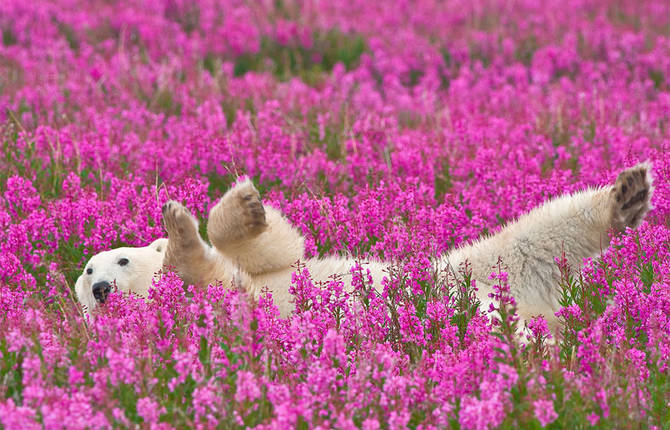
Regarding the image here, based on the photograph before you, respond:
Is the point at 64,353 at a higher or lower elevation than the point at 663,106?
higher

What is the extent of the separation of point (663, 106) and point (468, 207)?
360 centimetres

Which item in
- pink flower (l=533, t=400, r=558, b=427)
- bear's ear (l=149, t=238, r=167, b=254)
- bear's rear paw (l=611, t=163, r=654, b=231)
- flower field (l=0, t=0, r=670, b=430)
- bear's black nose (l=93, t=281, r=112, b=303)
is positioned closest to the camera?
pink flower (l=533, t=400, r=558, b=427)

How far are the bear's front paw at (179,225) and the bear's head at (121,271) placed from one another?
29 cm

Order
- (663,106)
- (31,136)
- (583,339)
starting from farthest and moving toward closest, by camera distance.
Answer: (663,106), (31,136), (583,339)

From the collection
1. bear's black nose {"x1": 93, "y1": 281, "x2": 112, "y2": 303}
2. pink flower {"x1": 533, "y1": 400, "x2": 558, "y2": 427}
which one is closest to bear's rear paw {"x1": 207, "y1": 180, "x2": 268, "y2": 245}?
bear's black nose {"x1": 93, "y1": 281, "x2": 112, "y2": 303}

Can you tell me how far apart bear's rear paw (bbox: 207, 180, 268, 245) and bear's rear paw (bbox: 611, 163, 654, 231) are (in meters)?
1.70

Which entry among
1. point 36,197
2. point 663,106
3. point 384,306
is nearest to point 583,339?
point 384,306

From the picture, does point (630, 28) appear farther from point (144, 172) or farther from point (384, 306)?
point (384, 306)

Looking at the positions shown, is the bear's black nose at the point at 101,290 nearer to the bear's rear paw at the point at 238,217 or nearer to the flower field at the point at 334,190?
the flower field at the point at 334,190

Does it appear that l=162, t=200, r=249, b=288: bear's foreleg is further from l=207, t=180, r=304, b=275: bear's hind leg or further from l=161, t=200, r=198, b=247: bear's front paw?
l=207, t=180, r=304, b=275: bear's hind leg

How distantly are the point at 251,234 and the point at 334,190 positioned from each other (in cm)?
128

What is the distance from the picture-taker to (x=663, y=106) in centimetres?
809

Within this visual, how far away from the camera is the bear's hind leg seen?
4.50 metres

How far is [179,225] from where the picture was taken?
4340 mm
